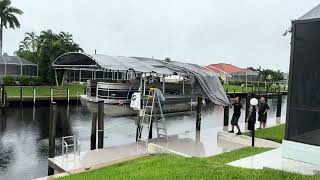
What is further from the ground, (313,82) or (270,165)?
(313,82)

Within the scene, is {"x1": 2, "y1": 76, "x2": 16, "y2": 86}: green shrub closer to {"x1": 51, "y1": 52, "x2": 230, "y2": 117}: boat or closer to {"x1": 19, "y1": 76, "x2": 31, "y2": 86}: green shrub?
{"x1": 19, "y1": 76, "x2": 31, "y2": 86}: green shrub

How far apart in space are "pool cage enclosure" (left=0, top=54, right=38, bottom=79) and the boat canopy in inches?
1336

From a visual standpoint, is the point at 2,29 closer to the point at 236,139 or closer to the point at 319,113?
the point at 236,139

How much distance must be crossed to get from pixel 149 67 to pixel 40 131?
9487mm

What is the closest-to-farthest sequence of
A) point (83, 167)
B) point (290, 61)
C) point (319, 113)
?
point (319, 113) < point (290, 61) < point (83, 167)

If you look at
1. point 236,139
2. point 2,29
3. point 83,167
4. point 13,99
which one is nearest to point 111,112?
point 236,139

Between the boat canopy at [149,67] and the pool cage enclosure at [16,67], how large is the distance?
33.9 m

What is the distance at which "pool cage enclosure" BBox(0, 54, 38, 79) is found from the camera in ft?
160

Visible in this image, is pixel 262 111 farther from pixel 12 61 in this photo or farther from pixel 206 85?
pixel 12 61

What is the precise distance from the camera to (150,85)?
66.2ft

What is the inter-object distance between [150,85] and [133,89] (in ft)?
3.48

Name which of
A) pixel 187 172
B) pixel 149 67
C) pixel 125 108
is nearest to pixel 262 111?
pixel 149 67

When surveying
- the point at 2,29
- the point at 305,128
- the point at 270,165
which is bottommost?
the point at 270,165

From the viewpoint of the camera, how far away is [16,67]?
49438mm
